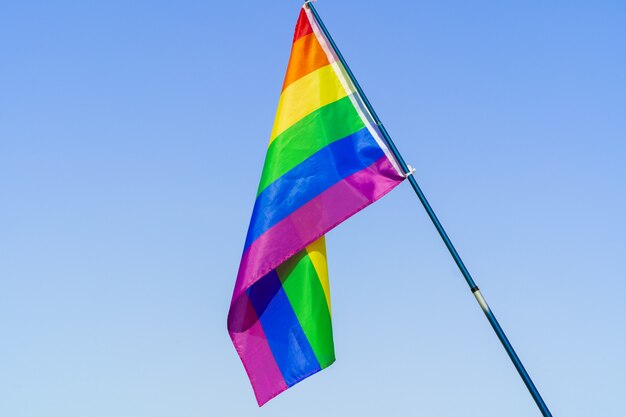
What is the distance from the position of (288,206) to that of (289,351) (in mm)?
2009

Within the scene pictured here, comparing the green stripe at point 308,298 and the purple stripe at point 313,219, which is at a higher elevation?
the purple stripe at point 313,219

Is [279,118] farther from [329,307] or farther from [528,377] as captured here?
[528,377]

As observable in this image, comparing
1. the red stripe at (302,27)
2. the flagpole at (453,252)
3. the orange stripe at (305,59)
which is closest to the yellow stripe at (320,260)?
the flagpole at (453,252)

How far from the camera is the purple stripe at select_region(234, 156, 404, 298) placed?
35.8 feet

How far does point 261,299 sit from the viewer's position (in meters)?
11.5

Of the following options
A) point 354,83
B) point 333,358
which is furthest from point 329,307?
point 354,83

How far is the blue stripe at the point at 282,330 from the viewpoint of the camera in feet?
35.8

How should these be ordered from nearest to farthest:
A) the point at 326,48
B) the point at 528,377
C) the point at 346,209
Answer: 1. the point at 528,377
2. the point at 346,209
3. the point at 326,48

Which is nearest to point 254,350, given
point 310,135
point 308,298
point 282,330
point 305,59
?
point 282,330

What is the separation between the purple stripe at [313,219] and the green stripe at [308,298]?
42 cm

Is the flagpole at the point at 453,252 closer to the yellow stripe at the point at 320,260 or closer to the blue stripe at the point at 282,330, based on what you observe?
the yellow stripe at the point at 320,260

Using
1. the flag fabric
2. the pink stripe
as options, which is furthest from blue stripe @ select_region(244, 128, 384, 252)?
the pink stripe

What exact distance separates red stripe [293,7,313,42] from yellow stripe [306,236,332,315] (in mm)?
3158

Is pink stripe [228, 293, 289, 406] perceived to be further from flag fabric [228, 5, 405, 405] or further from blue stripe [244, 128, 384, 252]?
blue stripe [244, 128, 384, 252]
